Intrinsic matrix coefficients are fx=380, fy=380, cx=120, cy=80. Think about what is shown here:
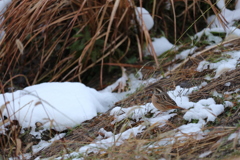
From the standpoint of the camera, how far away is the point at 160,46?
4602 millimetres

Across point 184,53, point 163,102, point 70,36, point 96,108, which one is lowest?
point 96,108

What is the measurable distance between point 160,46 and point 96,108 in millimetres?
1413

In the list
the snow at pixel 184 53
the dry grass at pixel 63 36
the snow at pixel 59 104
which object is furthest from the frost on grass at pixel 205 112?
the dry grass at pixel 63 36

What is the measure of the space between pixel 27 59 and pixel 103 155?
2.54 m

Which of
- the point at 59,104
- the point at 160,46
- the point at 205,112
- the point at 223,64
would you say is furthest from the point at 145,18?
the point at 205,112

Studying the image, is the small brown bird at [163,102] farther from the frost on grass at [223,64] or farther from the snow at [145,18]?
the snow at [145,18]

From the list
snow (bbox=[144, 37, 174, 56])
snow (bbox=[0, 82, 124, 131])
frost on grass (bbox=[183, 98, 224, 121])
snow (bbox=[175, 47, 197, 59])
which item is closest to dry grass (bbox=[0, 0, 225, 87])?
snow (bbox=[144, 37, 174, 56])

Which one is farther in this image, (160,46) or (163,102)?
(160,46)

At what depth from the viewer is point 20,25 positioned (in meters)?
4.05

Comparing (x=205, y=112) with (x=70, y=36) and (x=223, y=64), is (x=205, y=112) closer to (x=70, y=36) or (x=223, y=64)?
(x=223, y=64)

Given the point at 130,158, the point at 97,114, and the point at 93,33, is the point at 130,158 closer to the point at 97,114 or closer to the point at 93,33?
the point at 97,114

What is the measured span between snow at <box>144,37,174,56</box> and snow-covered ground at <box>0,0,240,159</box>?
0.29 m

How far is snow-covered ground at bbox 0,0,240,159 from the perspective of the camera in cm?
267

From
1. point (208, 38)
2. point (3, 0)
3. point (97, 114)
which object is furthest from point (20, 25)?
point (208, 38)
